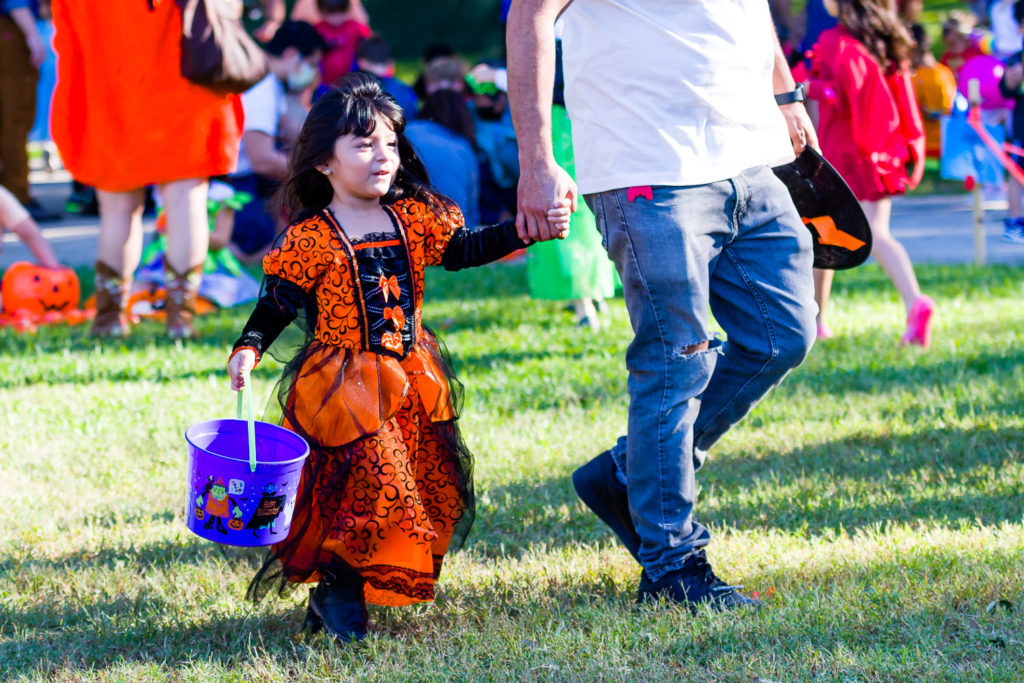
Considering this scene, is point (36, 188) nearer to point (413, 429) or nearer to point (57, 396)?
point (57, 396)

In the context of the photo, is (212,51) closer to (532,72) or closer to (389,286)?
(389,286)

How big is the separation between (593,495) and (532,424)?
1.60 meters

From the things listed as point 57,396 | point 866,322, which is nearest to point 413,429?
point 57,396

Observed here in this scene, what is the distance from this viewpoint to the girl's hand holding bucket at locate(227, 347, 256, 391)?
2.88 metres

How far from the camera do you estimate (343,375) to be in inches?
121

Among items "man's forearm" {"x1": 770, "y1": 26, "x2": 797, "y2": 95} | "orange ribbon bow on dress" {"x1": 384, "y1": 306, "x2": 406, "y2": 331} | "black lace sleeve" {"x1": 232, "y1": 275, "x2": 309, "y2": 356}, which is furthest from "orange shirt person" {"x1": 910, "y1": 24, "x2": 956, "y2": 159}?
"black lace sleeve" {"x1": 232, "y1": 275, "x2": 309, "y2": 356}

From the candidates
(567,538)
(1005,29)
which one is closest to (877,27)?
(567,538)

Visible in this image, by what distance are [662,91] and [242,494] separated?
1.35m

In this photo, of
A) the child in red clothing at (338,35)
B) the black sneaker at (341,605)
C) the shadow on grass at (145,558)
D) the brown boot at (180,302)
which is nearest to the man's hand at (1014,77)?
the child in red clothing at (338,35)

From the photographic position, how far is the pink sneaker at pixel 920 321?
605 cm

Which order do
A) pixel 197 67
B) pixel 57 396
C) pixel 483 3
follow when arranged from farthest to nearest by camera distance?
pixel 483 3 < pixel 197 67 < pixel 57 396

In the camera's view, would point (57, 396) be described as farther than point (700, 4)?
Yes

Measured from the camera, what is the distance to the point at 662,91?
2908 millimetres

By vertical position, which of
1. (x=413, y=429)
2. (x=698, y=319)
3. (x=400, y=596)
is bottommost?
(x=400, y=596)
